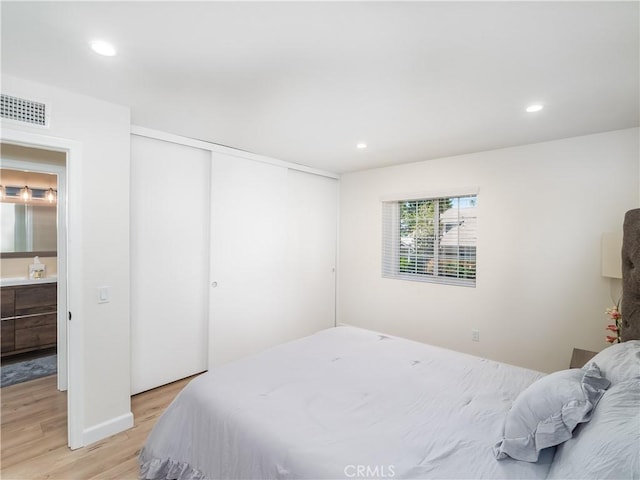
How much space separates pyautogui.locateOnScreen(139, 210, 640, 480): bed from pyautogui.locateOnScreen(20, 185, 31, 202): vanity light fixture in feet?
13.3

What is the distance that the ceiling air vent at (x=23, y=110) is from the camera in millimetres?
1884

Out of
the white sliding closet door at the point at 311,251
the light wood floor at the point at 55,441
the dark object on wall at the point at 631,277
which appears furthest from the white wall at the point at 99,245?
the dark object on wall at the point at 631,277

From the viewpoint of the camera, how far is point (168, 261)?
3057 millimetres

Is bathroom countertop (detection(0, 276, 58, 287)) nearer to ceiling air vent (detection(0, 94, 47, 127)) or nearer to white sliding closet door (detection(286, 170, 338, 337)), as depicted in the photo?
ceiling air vent (detection(0, 94, 47, 127))

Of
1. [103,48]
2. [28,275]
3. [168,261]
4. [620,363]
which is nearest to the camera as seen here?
[620,363]

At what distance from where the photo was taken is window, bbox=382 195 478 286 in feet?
11.9

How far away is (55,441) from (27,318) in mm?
2298

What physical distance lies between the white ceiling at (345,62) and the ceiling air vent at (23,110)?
0.16 meters

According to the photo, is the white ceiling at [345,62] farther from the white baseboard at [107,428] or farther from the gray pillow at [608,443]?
the white baseboard at [107,428]

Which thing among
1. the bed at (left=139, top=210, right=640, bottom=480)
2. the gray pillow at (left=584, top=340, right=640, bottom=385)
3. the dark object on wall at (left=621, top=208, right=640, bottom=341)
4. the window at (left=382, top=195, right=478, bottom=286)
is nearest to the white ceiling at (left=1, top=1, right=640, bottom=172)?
the dark object on wall at (left=621, top=208, right=640, bottom=341)

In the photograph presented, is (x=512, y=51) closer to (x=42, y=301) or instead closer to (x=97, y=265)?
(x=97, y=265)

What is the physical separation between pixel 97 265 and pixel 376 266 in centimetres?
315

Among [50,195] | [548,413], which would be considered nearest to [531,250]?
[548,413]

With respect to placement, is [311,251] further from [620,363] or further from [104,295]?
[620,363]
